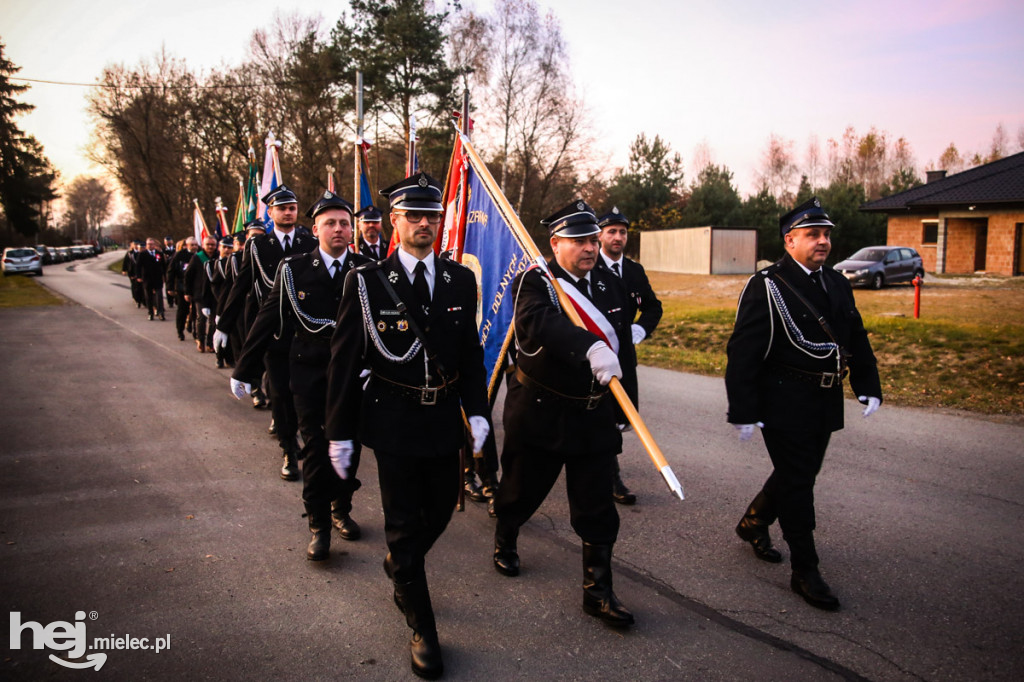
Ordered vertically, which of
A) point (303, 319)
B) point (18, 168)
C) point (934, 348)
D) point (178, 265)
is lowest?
point (934, 348)

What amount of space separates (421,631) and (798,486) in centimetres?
219

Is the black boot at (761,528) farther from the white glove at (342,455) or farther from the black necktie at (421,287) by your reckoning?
the white glove at (342,455)

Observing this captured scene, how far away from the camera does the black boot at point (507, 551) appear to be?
420 centimetres

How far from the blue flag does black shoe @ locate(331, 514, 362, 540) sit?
1.35 meters

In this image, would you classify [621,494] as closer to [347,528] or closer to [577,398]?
[577,398]

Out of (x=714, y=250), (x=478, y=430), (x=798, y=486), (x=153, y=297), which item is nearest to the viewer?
(x=478, y=430)

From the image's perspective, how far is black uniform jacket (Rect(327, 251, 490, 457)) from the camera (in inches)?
136

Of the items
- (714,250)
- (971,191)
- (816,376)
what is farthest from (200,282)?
(971,191)

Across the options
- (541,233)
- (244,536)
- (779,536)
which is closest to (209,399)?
(244,536)

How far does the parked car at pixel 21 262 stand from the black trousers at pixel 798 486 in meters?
48.7

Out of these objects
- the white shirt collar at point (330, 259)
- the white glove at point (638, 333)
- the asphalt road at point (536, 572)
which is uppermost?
the white shirt collar at point (330, 259)

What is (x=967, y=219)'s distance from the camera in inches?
1240

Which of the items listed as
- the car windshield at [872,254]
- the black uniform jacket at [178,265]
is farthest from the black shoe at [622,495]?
the car windshield at [872,254]

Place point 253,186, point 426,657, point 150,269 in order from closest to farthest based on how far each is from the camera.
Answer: point 426,657
point 253,186
point 150,269
